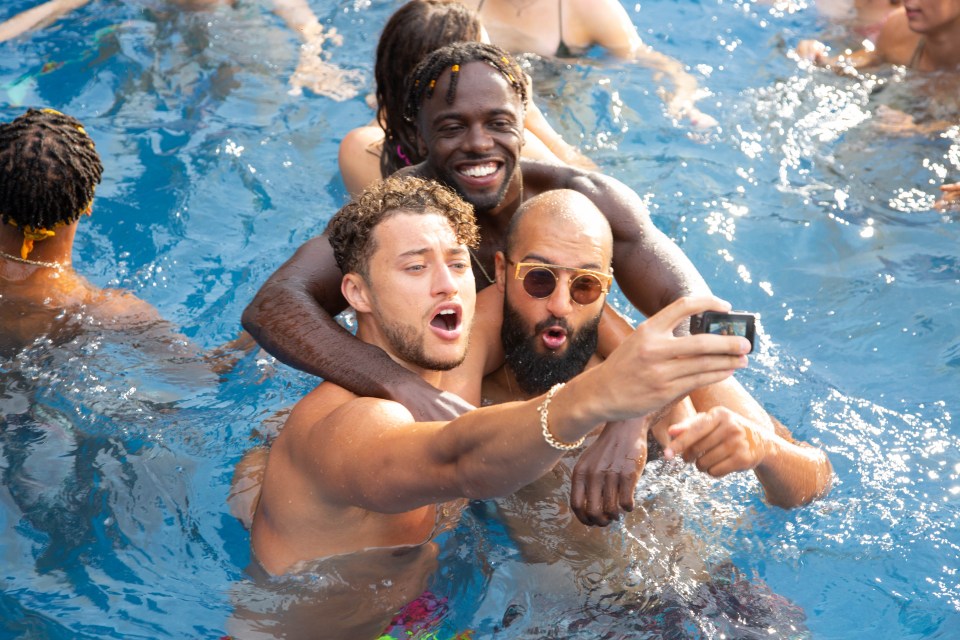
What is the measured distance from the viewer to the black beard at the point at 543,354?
433 cm

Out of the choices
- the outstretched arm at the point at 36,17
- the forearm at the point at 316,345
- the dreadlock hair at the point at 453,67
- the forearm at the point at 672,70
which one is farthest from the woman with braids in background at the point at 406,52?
the outstretched arm at the point at 36,17

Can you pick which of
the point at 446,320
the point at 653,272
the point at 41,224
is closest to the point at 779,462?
the point at 653,272

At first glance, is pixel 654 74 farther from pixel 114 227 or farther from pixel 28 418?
pixel 28 418

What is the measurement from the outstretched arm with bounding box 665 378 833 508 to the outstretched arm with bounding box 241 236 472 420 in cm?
79

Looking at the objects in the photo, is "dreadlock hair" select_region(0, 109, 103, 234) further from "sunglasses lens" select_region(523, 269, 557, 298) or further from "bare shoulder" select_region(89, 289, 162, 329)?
"sunglasses lens" select_region(523, 269, 557, 298)

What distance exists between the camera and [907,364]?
19.7ft

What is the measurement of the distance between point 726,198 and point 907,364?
1.77 meters

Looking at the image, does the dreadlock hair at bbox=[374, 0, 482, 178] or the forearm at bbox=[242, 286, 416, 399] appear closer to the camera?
the forearm at bbox=[242, 286, 416, 399]

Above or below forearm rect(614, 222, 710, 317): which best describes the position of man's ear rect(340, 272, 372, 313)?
above

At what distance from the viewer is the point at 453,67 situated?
481 centimetres

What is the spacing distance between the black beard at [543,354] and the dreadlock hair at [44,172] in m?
2.13

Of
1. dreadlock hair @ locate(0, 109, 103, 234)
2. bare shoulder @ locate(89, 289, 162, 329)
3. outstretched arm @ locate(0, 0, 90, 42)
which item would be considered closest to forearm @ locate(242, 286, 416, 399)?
bare shoulder @ locate(89, 289, 162, 329)

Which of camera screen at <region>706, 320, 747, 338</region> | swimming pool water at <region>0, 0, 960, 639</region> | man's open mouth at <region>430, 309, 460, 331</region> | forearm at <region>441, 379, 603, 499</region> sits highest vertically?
camera screen at <region>706, 320, 747, 338</region>

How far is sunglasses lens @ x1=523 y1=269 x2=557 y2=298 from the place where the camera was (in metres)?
4.26
